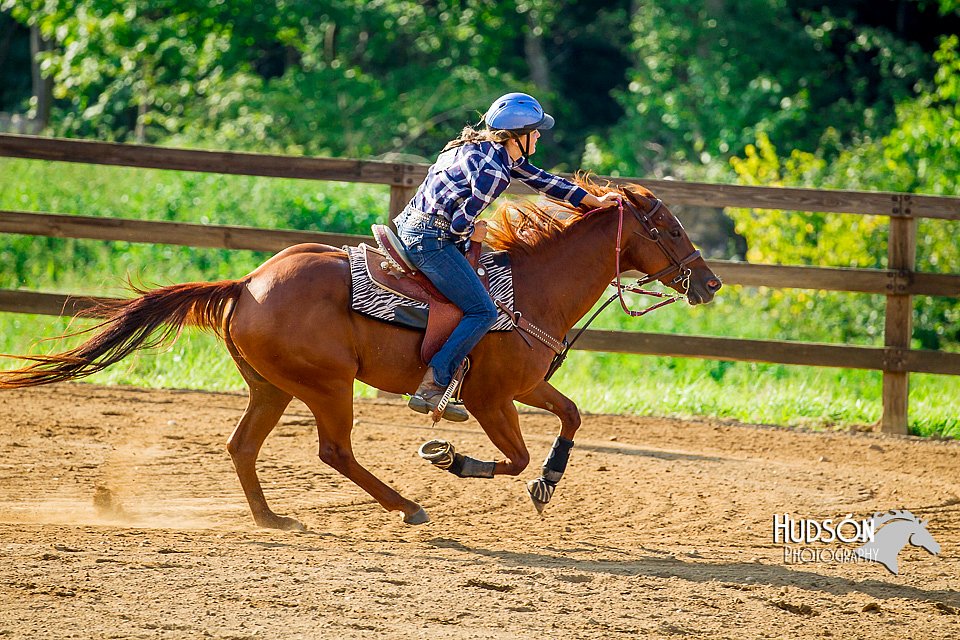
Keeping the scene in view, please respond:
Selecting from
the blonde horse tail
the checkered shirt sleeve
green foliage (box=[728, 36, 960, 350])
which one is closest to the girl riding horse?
the checkered shirt sleeve

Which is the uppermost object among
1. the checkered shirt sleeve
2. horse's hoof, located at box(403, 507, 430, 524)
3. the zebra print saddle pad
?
the checkered shirt sleeve

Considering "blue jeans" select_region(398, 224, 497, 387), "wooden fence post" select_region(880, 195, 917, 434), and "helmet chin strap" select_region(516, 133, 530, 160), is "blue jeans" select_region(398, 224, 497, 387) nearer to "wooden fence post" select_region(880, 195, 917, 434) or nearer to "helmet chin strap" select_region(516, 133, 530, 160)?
"helmet chin strap" select_region(516, 133, 530, 160)

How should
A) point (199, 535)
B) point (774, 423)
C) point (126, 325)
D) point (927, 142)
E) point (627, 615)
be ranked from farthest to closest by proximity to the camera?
1. point (927, 142)
2. point (774, 423)
3. point (126, 325)
4. point (199, 535)
5. point (627, 615)

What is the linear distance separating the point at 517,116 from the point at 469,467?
1.90 metres

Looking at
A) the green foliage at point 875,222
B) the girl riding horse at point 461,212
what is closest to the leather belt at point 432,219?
the girl riding horse at point 461,212

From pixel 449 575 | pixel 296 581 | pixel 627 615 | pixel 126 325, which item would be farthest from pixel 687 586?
pixel 126 325

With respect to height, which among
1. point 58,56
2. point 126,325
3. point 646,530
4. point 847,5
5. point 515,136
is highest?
point 847,5

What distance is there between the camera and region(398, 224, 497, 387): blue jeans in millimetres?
5648

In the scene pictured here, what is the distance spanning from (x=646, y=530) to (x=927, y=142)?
34.4 ft

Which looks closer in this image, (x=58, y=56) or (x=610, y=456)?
(x=610, y=456)

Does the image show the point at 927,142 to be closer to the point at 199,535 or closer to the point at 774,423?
the point at 774,423

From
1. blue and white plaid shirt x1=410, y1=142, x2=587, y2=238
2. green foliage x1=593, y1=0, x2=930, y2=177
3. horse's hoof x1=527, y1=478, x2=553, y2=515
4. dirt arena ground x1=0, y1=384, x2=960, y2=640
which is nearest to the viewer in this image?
dirt arena ground x1=0, y1=384, x2=960, y2=640

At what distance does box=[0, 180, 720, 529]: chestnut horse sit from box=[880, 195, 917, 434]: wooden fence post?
11.3ft

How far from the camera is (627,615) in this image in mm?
4398
